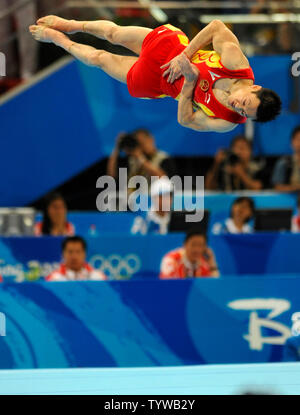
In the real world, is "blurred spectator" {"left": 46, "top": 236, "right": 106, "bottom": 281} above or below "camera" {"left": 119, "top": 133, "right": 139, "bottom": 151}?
below

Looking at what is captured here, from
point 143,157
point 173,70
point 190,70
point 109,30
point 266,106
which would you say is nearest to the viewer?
point 266,106

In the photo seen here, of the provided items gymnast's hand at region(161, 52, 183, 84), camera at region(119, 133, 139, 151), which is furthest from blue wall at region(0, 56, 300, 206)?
gymnast's hand at region(161, 52, 183, 84)

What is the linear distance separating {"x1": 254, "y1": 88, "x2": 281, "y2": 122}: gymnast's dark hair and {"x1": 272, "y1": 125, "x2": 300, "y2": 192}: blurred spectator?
407cm

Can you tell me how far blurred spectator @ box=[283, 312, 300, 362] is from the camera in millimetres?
5723

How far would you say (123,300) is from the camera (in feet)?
18.8

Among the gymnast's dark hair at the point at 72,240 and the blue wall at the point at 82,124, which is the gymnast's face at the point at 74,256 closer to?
the gymnast's dark hair at the point at 72,240

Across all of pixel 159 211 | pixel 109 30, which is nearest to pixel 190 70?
pixel 109 30

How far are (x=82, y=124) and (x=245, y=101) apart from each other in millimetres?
5637

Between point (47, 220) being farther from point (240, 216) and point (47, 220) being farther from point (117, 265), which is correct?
point (240, 216)

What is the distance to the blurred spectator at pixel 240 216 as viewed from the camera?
306 inches

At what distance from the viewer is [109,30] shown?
207 inches

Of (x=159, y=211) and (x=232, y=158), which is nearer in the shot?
(x=159, y=211)

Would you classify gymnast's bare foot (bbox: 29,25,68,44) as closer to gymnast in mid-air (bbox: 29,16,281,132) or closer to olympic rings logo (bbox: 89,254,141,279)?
gymnast in mid-air (bbox: 29,16,281,132)
